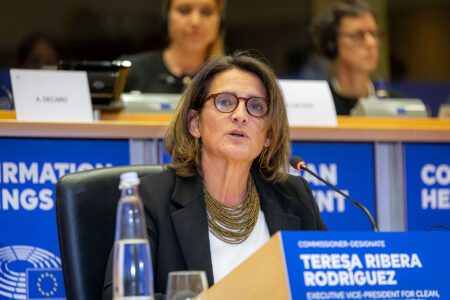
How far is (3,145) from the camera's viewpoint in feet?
11.1

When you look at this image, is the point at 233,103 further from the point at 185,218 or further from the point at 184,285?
the point at 184,285

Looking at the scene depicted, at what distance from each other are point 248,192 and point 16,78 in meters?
1.19

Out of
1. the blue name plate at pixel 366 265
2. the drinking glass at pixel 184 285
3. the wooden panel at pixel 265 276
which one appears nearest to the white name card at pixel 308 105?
the blue name plate at pixel 366 265

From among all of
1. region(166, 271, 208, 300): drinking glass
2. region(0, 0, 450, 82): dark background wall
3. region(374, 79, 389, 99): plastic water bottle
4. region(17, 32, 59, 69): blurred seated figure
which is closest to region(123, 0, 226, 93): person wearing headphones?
region(374, 79, 389, 99): plastic water bottle

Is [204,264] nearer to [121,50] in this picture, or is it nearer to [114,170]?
[114,170]

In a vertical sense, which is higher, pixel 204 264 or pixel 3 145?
pixel 3 145

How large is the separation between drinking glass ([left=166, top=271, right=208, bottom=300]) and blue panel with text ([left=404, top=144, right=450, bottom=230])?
2.18 meters

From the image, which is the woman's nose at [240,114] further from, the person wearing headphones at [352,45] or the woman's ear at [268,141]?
the person wearing headphones at [352,45]

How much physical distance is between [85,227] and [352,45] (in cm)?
296

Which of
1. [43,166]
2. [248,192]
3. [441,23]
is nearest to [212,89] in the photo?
[248,192]

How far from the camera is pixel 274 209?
2.87 meters

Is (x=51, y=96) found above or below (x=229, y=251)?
above

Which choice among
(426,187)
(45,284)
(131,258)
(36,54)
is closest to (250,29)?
(36,54)

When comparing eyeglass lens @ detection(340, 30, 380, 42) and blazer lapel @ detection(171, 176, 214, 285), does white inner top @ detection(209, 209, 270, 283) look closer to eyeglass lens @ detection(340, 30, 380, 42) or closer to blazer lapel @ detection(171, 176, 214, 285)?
→ blazer lapel @ detection(171, 176, 214, 285)
